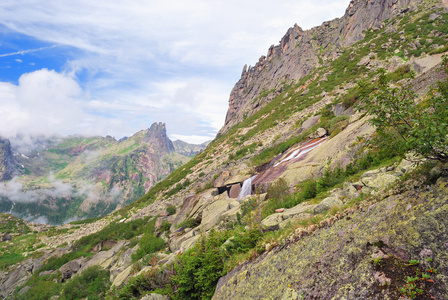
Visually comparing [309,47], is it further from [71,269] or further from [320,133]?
[71,269]

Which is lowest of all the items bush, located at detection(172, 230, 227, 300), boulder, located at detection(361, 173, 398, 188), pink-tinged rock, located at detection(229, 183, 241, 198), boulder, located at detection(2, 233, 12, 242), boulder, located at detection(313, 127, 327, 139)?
boulder, located at detection(2, 233, 12, 242)

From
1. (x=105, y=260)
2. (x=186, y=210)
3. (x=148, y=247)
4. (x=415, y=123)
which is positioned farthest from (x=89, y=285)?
(x=415, y=123)

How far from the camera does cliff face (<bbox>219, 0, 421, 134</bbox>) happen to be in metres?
63.2

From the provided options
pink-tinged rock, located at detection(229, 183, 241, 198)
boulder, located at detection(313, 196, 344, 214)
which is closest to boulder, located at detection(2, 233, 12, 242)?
pink-tinged rock, located at detection(229, 183, 241, 198)

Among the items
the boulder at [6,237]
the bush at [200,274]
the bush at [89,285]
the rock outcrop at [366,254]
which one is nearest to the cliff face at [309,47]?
the bush at [89,285]

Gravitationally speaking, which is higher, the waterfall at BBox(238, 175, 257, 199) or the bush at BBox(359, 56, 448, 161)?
the bush at BBox(359, 56, 448, 161)

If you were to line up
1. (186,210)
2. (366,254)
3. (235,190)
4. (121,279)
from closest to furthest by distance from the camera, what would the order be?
(366,254)
(121,279)
(235,190)
(186,210)

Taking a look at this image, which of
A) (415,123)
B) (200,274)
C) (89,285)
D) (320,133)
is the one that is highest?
(415,123)

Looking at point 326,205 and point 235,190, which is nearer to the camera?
point 326,205

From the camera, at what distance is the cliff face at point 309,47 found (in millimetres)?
63156

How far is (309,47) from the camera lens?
80.5 m

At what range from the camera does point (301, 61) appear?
259ft

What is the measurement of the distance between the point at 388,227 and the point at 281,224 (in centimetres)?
337

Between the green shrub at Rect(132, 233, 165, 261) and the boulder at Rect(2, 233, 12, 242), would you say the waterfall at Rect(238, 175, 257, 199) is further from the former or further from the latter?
the boulder at Rect(2, 233, 12, 242)
